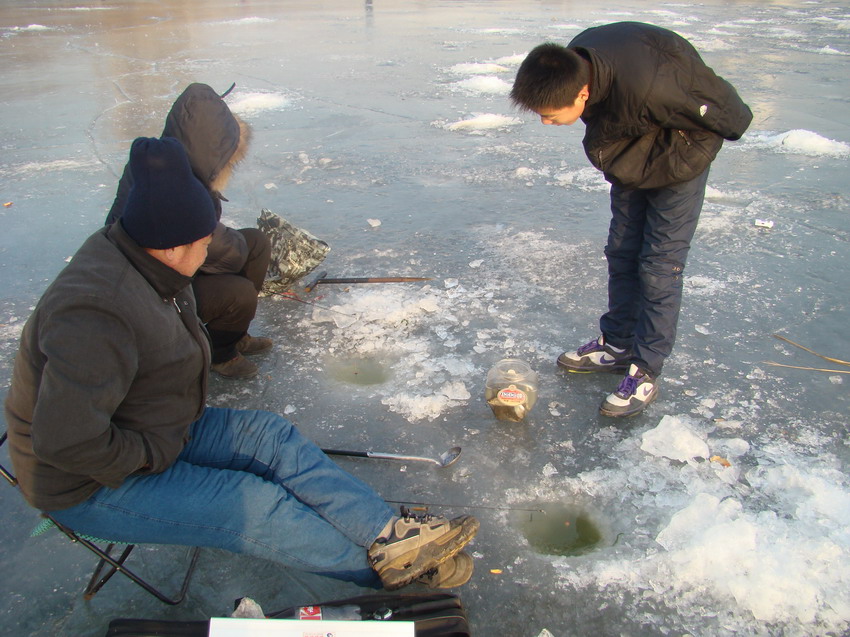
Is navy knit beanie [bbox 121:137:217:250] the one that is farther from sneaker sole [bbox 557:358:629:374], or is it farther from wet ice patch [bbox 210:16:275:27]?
wet ice patch [bbox 210:16:275:27]

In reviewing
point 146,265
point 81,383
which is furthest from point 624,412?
point 81,383

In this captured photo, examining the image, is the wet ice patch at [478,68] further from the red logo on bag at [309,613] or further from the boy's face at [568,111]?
the red logo on bag at [309,613]

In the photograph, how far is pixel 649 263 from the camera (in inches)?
122

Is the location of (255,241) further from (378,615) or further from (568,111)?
(378,615)

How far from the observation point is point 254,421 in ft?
7.93

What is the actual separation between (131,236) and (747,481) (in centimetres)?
260

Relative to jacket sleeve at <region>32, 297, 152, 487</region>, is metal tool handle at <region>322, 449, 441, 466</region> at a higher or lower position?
lower

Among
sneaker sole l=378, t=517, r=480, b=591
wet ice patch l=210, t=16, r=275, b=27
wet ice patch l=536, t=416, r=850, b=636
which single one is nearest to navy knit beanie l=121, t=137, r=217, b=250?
sneaker sole l=378, t=517, r=480, b=591

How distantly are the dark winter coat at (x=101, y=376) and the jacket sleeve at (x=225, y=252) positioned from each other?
119 centimetres

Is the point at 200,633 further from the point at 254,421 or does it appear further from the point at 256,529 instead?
the point at 254,421

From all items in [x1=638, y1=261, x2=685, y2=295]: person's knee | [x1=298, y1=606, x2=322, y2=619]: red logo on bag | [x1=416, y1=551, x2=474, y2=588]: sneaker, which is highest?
[x1=638, y1=261, x2=685, y2=295]: person's knee

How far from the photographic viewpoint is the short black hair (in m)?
2.60

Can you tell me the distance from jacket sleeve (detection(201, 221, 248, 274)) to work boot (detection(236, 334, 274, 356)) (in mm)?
398

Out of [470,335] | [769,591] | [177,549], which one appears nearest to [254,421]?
[177,549]
